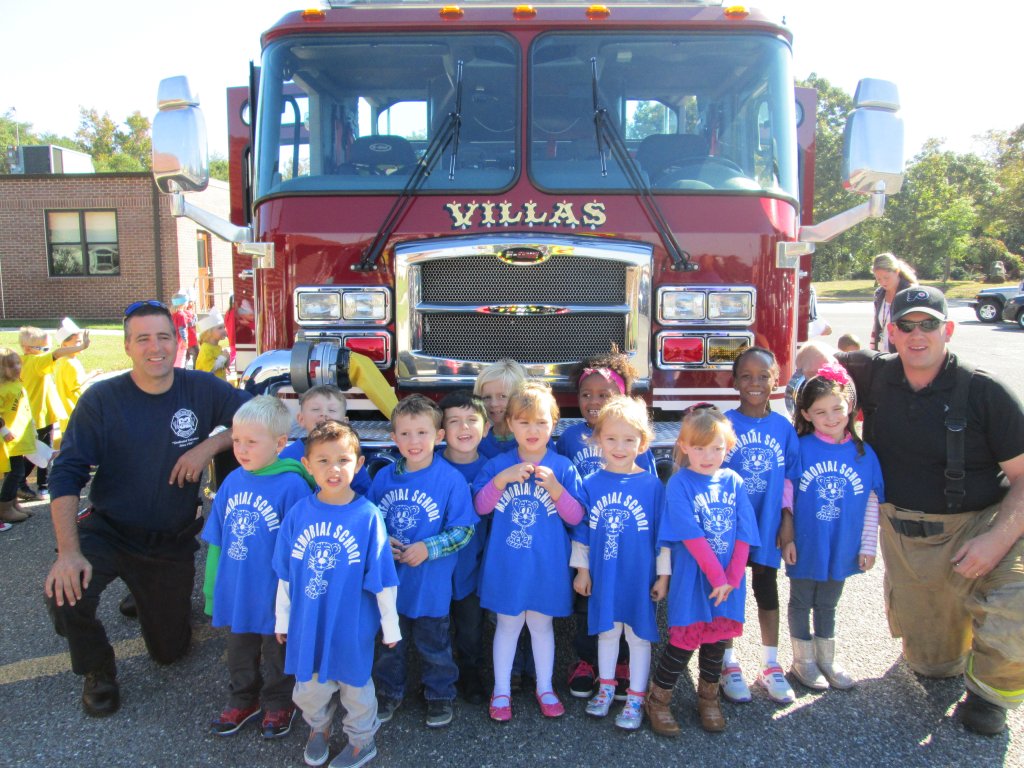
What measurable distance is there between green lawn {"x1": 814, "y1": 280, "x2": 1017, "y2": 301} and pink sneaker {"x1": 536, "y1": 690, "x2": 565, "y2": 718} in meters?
32.9

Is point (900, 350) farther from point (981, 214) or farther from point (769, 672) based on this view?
point (981, 214)

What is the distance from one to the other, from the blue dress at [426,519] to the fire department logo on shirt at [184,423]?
108cm

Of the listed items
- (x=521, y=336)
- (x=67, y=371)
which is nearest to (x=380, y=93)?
(x=521, y=336)

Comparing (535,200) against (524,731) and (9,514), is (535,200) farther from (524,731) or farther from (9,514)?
(9,514)

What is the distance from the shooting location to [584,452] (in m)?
3.49

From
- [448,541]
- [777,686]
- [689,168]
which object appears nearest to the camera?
[448,541]

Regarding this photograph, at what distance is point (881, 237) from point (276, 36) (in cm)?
4199

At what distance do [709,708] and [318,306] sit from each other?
97.3 inches

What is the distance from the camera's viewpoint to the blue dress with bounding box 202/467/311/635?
305 cm

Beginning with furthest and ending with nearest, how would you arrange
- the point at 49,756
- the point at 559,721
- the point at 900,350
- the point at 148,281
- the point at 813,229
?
the point at 148,281 < the point at 813,229 < the point at 900,350 < the point at 559,721 < the point at 49,756

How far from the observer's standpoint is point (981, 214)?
1753 inches

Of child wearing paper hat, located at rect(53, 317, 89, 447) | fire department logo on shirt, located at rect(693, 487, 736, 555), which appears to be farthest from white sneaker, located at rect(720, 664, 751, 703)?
child wearing paper hat, located at rect(53, 317, 89, 447)

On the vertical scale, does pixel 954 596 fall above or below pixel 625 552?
below

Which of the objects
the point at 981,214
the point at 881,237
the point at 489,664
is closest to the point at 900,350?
the point at 489,664
